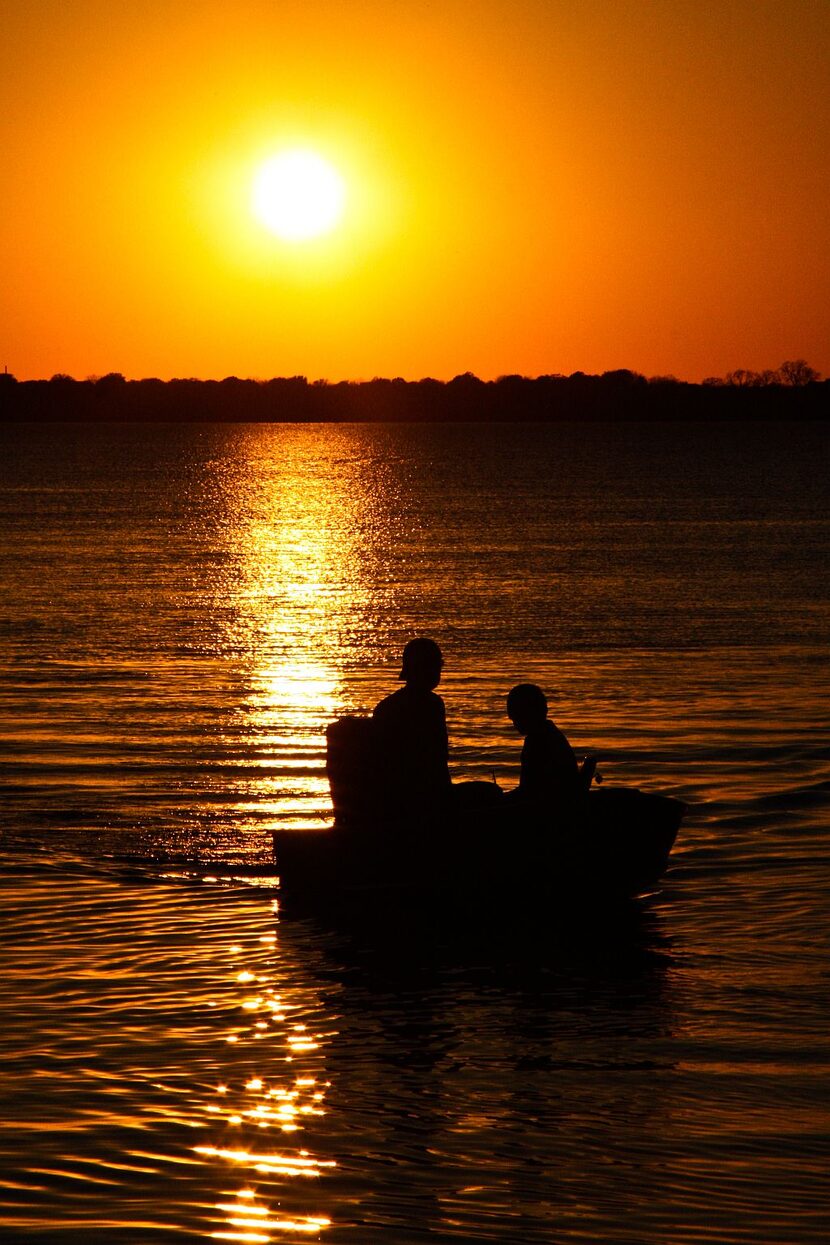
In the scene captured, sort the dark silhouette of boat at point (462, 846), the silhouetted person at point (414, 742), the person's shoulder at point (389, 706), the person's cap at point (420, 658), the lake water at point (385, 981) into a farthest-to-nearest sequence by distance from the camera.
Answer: the dark silhouette of boat at point (462, 846)
the person's shoulder at point (389, 706)
the silhouetted person at point (414, 742)
the person's cap at point (420, 658)
the lake water at point (385, 981)

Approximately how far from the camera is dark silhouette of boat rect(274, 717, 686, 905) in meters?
12.9

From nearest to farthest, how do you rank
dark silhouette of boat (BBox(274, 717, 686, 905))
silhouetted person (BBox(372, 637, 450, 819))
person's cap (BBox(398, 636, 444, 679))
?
person's cap (BBox(398, 636, 444, 679))
silhouetted person (BBox(372, 637, 450, 819))
dark silhouette of boat (BBox(274, 717, 686, 905))

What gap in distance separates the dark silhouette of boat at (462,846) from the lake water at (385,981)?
356 mm

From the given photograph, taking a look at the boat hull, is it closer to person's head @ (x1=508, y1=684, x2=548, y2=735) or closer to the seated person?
the seated person

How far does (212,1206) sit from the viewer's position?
7895 mm

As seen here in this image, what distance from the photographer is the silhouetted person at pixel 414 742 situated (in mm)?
12406

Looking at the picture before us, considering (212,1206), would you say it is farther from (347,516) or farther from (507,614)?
(347,516)

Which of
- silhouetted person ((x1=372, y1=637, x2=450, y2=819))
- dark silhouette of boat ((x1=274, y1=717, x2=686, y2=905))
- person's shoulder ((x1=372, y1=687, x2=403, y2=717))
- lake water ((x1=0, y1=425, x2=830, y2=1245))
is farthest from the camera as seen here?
dark silhouette of boat ((x1=274, y1=717, x2=686, y2=905))

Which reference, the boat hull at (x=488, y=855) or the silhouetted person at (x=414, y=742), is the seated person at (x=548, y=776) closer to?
the boat hull at (x=488, y=855)

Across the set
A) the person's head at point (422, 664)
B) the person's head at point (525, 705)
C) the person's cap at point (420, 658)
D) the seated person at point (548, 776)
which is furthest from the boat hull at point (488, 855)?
the person's cap at point (420, 658)

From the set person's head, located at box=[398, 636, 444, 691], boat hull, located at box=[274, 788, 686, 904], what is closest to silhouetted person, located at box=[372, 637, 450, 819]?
person's head, located at box=[398, 636, 444, 691]

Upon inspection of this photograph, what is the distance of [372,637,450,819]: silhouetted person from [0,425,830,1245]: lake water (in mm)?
1067

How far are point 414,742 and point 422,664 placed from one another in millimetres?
721

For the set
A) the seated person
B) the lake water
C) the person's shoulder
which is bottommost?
the lake water
